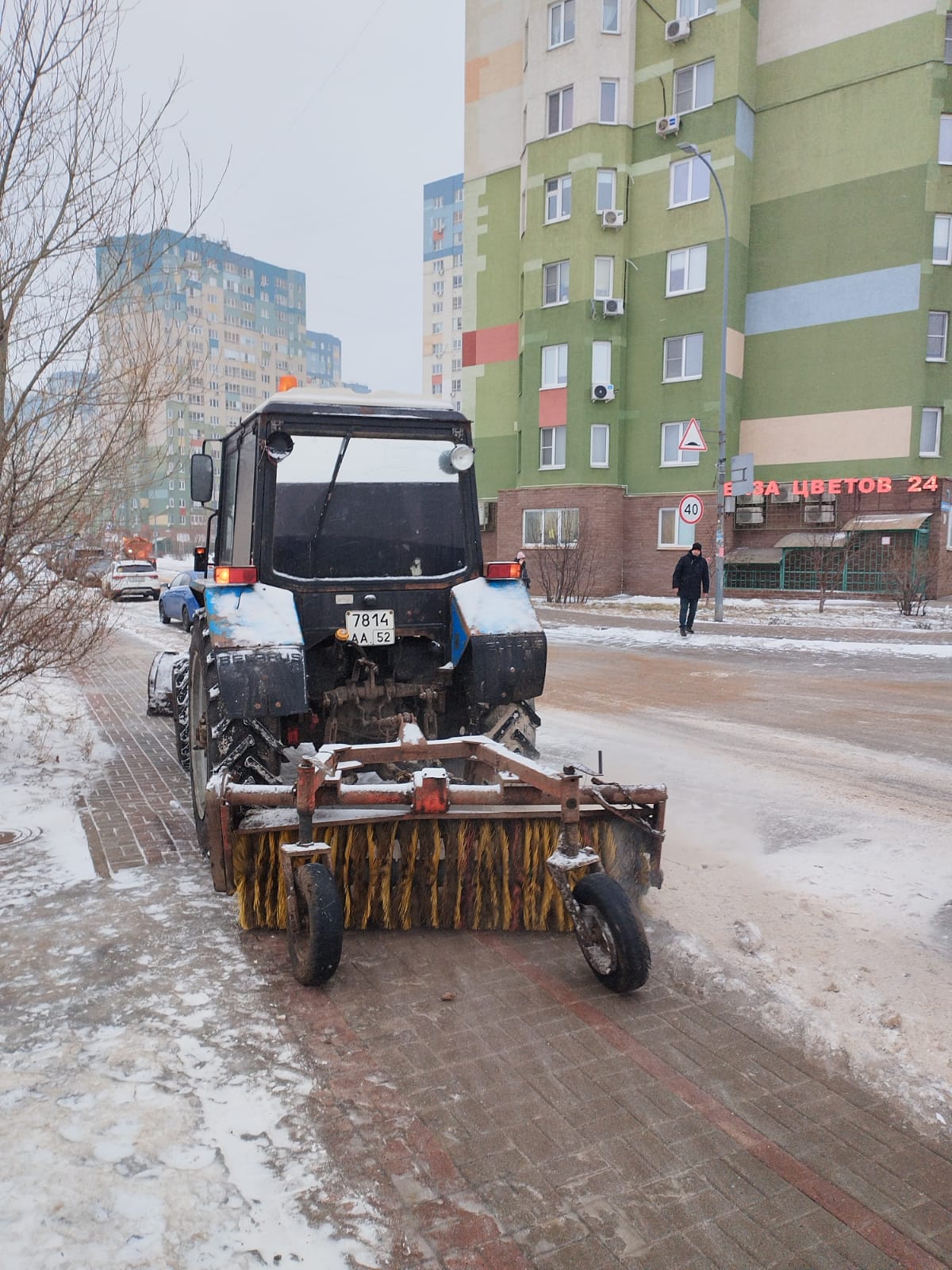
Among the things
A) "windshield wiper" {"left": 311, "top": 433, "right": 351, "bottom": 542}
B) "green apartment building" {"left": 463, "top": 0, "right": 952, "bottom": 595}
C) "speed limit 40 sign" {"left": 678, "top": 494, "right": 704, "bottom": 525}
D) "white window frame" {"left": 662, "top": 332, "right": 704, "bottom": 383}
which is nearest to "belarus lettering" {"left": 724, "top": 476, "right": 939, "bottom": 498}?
"green apartment building" {"left": 463, "top": 0, "right": 952, "bottom": 595}

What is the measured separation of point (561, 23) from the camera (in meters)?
29.0

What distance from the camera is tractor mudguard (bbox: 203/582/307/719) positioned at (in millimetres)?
4504

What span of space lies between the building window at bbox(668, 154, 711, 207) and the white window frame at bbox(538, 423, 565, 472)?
7.76m

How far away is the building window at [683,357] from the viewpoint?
2820 cm

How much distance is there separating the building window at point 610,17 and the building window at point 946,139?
10.3 m

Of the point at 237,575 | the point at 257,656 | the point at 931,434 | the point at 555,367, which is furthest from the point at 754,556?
the point at 257,656

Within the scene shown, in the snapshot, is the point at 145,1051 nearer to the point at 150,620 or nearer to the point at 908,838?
the point at 908,838

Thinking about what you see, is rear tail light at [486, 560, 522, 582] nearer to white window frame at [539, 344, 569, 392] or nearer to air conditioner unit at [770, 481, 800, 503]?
air conditioner unit at [770, 481, 800, 503]

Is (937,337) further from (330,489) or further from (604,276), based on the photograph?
(330,489)

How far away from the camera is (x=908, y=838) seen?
5363 mm

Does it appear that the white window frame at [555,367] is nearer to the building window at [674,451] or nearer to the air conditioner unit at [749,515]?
the building window at [674,451]

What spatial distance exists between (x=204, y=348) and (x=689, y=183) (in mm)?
25115

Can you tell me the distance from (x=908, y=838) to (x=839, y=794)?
0.98 m

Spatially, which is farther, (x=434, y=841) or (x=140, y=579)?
(x=140, y=579)
